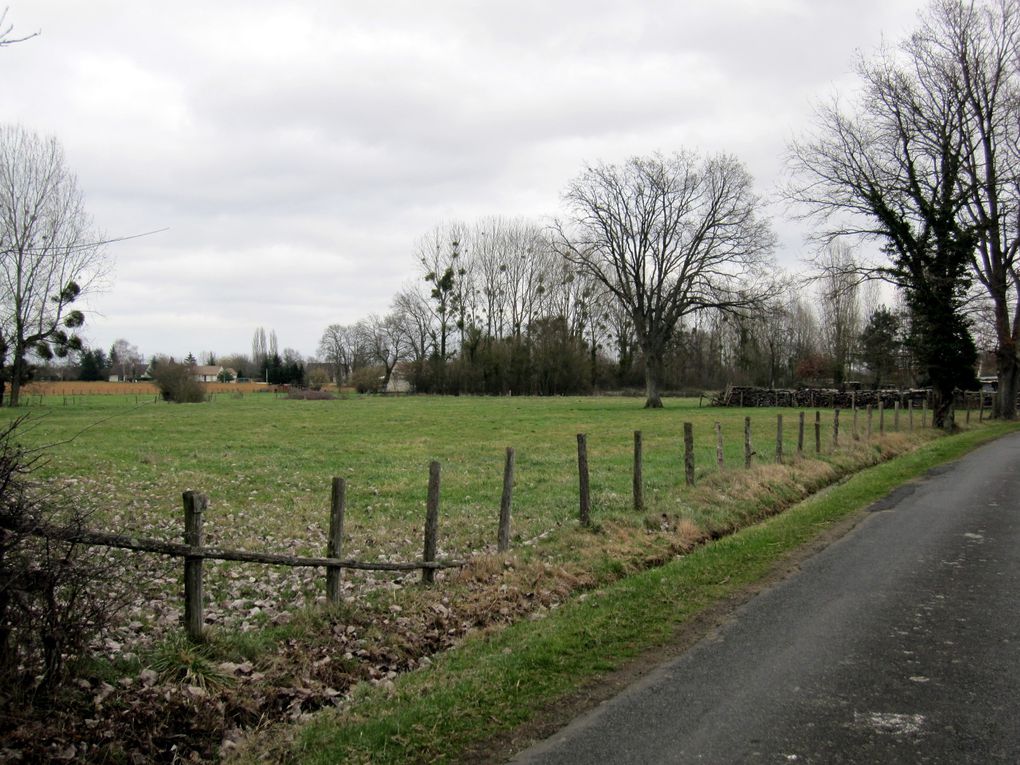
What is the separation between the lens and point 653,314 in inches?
2413

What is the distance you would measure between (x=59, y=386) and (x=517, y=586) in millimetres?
94581

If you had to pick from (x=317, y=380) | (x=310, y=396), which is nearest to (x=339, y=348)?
(x=317, y=380)

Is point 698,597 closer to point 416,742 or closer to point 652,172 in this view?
point 416,742

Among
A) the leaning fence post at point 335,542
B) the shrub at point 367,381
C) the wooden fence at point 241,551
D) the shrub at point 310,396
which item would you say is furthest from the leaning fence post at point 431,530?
the shrub at point 367,381

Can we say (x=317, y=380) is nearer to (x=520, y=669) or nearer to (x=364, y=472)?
(x=364, y=472)

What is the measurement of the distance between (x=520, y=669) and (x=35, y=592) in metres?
3.69

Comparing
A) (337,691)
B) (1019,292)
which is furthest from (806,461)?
(1019,292)

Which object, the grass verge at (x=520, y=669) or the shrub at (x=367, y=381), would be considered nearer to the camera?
the grass verge at (x=520, y=669)

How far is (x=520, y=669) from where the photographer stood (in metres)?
6.08

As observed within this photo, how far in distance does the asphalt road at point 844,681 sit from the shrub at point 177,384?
65.1m

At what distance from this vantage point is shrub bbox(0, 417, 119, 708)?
4629 millimetres

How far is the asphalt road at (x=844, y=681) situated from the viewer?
455 centimetres

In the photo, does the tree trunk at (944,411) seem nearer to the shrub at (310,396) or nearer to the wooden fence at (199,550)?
the wooden fence at (199,550)

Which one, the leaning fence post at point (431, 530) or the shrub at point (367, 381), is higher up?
the shrub at point (367, 381)
